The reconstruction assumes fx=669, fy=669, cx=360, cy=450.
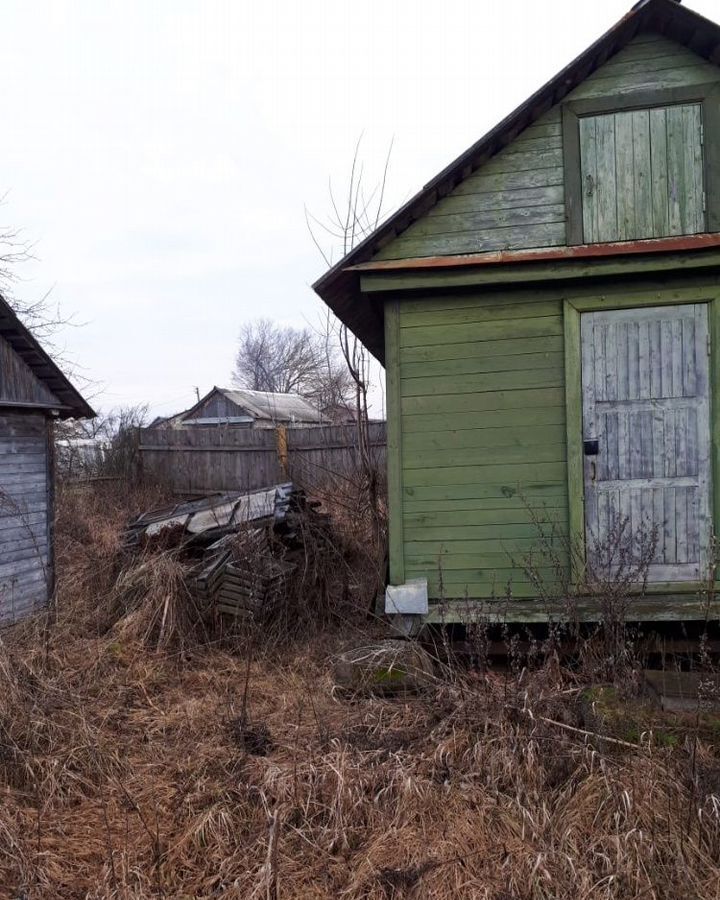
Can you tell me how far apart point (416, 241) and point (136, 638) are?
4284 mm

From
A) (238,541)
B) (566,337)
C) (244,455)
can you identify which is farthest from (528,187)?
(244,455)

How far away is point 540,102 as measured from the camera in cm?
532

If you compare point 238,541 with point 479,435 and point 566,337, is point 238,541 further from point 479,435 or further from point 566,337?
point 566,337

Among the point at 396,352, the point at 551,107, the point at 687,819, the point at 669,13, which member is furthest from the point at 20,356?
the point at 687,819

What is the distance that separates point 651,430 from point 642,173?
2.03 meters

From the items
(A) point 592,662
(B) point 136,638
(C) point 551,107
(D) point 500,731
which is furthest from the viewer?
(B) point 136,638

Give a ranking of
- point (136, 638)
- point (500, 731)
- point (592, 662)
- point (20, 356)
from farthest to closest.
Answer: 1. point (20, 356)
2. point (136, 638)
3. point (592, 662)
4. point (500, 731)

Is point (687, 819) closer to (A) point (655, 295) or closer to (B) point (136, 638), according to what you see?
(A) point (655, 295)

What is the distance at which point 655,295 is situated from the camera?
209 inches

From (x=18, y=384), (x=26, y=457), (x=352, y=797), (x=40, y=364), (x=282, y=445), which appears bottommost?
(x=352, y=797)

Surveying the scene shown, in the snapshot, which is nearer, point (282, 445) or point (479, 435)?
point (479, 435)

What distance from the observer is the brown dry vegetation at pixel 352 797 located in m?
2.82

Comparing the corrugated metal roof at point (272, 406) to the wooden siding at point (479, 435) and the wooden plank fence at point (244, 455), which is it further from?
the wooden siding at point (479, 435)

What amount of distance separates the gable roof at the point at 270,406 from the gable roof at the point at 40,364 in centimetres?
1997
